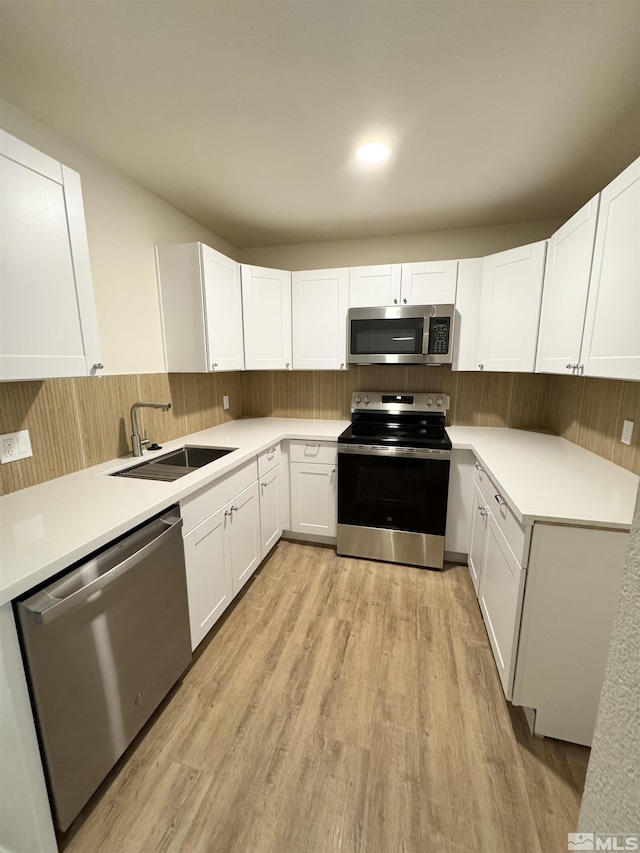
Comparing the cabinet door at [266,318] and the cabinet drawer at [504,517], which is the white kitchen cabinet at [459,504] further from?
the cabinet door at [266,318]

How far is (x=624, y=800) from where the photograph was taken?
0.33 m

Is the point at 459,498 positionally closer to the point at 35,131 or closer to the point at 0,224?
the point at 0,224

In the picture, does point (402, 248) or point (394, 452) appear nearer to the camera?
point (394, 452)

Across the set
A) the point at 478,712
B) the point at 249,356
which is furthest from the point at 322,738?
the point at 249,356

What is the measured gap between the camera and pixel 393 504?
2.35 meters

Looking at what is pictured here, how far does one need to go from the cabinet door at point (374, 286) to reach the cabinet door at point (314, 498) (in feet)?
4.10

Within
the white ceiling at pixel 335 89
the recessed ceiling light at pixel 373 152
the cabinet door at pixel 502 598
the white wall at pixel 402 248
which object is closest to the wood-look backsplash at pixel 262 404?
the cabinet door at pixel 502 598

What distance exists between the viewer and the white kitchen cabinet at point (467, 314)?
2.35 meters

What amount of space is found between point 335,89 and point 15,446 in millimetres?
1841

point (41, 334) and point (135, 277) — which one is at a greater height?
point (135, 277)

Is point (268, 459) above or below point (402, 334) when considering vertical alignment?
below

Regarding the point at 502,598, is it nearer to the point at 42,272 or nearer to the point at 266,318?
the point at 42,272

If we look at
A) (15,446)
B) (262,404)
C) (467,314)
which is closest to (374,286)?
(467,314)

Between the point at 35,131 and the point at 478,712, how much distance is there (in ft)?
10.1
